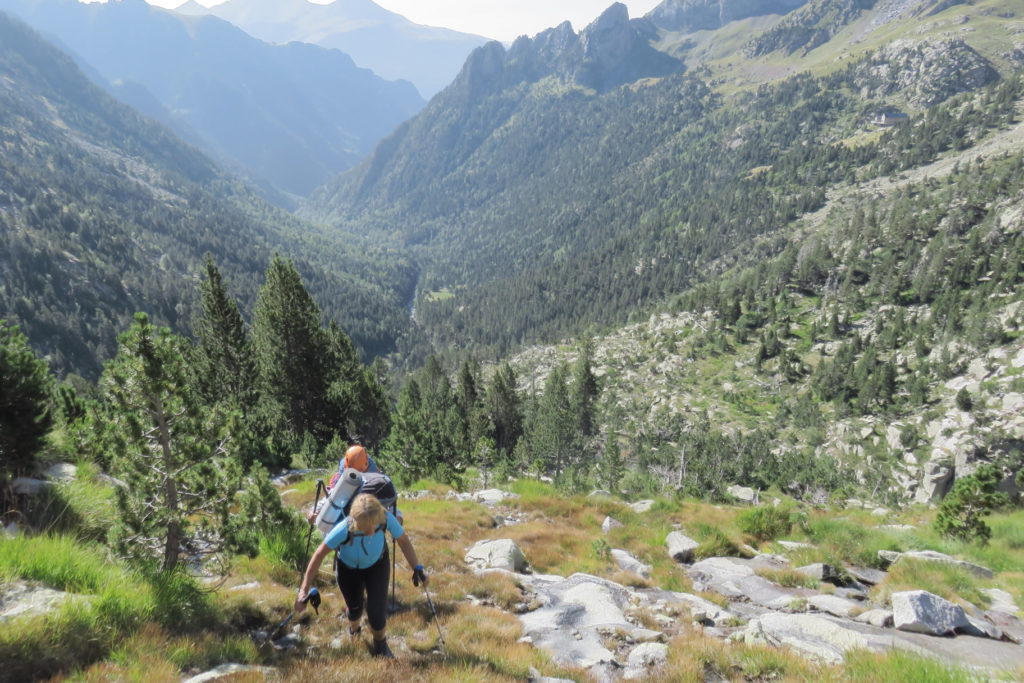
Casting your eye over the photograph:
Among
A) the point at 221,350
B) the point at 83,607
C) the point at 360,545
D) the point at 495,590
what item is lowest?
the point at 495,590

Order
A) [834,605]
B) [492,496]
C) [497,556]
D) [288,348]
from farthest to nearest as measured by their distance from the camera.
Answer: [288,348], [492,496], [497,556], [834,605]

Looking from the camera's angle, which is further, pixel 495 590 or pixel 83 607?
pixel 495 590

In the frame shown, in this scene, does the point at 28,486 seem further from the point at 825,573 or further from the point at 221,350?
the point at 221,350

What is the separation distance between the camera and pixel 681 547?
1202 cm

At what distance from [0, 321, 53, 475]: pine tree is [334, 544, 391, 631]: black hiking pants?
6855mm

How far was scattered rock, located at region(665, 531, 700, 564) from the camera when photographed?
38.9 ft

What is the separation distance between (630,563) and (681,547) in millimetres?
1921

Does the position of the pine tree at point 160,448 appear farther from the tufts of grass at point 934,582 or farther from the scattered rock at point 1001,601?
the scattered rock at point 1001,601

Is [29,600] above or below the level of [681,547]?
above

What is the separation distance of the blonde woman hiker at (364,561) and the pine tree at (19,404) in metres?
6.79

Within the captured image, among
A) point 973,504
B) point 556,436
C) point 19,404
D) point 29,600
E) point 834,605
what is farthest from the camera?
point 556,436

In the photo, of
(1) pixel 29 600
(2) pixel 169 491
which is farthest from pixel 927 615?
(1) pixel 29 600

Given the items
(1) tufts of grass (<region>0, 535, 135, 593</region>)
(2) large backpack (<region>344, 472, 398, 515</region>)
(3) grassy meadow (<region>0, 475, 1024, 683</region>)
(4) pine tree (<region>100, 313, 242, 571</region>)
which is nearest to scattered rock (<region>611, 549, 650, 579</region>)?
(3) grassy meadow (<region>0, 475, 1024, 683</region>)

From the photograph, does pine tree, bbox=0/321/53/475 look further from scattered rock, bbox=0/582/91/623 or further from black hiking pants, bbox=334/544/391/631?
black hiking pants, bbox=334/544/391/631
